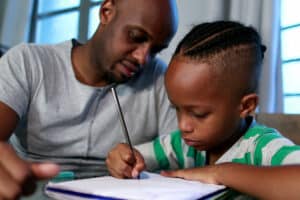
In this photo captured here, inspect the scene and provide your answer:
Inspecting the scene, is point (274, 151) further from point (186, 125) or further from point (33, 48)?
point (33, 48)

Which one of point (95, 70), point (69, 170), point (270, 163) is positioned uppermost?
point (95, 70)

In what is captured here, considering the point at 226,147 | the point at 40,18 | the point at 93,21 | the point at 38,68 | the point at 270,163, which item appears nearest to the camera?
the point at 270,163

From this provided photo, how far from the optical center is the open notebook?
1.53ft

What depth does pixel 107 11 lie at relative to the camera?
101 cm

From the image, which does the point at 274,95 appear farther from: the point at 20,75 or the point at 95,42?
the point at 20,75

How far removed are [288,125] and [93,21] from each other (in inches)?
62.8

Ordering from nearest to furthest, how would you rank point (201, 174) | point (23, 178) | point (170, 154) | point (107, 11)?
point (23, 178), point (201, 174), point (170, 154), point (107, 11)

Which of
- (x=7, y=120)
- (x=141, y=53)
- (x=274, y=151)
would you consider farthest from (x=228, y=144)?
(x=7, y=120)

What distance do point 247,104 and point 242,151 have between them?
0.34 feet

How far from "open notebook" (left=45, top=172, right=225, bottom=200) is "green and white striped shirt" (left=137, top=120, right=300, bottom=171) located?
0.14 m

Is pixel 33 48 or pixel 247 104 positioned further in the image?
pixel 33 48

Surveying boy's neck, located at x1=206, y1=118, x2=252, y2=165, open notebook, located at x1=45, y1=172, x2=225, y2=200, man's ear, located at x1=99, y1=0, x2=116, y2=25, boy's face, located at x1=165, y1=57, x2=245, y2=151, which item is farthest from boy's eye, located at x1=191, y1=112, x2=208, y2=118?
man's ear, located at x1=99, y1=0, x2=116, y2=25

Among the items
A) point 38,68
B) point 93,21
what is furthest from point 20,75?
point 93,21

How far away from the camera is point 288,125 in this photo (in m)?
1.00
